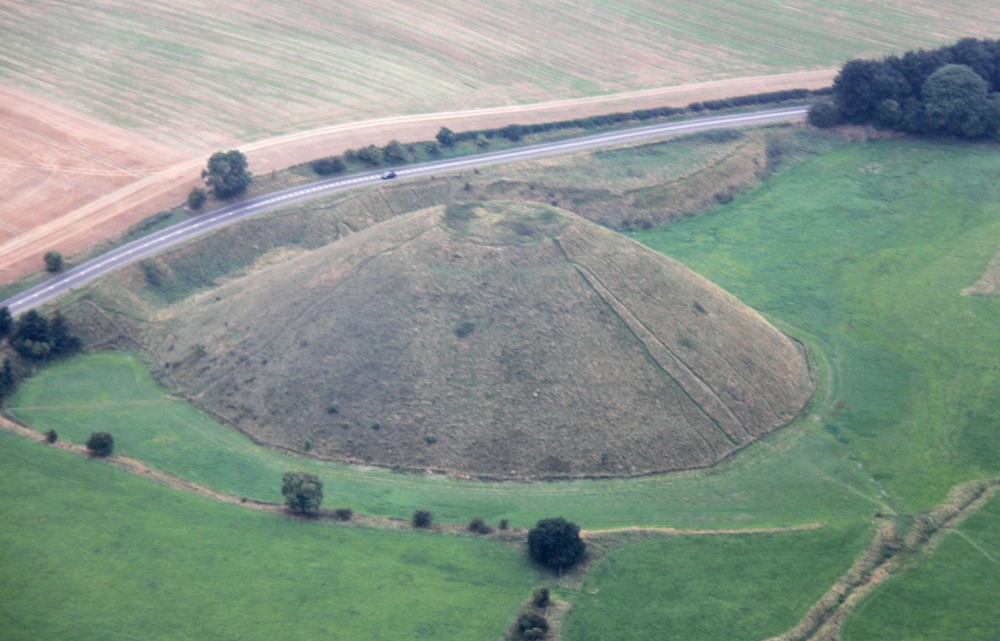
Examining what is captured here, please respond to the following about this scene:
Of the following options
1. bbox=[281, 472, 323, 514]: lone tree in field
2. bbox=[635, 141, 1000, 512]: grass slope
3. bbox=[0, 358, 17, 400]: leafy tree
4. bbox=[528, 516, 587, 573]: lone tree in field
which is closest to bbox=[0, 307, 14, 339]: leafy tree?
bbox=[0, 358, 17, 400]: leafy tree

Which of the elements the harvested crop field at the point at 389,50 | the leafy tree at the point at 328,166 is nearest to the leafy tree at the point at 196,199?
the leafy tree at the point at 328,166

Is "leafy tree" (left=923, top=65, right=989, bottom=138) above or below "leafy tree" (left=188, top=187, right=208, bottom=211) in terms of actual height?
above

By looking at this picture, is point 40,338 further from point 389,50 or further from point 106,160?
point 389,50

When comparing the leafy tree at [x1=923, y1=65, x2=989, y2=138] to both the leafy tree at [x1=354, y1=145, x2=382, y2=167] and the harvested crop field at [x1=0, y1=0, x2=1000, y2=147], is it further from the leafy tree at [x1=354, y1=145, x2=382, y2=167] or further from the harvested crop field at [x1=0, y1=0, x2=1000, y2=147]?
the leafy tree at [x1=354, y1=145, x2=382, y2=167]

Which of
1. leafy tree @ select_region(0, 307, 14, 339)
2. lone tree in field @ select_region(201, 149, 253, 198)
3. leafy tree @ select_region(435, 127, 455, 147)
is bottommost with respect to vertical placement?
leafy tree @ select_region(0, 307, 14, 339)

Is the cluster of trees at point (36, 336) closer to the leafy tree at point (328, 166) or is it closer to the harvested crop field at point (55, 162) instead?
the harvested crop field at point (55, 162)

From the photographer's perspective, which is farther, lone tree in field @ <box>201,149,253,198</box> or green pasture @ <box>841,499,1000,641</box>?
lone tree in field @ <box>201,149,253,198</box>

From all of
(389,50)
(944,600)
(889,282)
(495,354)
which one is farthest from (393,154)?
(944,600)

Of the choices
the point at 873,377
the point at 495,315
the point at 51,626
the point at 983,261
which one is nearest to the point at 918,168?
the point at 983,261
